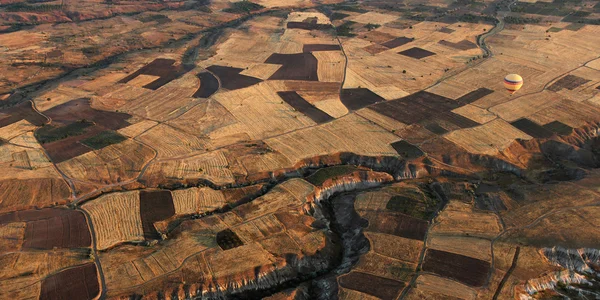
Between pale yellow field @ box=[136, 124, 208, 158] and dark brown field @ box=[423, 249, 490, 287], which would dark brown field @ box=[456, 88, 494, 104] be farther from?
pale yellow field @ box=[136, 124, 208, 158]

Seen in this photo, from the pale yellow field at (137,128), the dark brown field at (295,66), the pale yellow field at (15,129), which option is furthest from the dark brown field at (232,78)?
the pale yellow field at (15,129)

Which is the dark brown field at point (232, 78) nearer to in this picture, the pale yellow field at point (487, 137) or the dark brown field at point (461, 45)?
the pale yellow field at point (487, 137)

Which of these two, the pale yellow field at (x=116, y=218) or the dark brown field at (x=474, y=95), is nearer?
A: the pale yellow field at (x=116, y=218)

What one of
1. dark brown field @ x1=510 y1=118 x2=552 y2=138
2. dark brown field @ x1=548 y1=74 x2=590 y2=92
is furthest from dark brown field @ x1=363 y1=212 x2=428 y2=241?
dark brown field @ x1=548 y1=74 x2=590 y2=92

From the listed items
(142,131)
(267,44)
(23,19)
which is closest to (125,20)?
(23,19)

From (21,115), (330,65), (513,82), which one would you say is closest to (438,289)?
(513,82)

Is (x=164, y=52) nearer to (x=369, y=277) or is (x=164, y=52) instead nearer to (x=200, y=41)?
(x=200, y=41)
